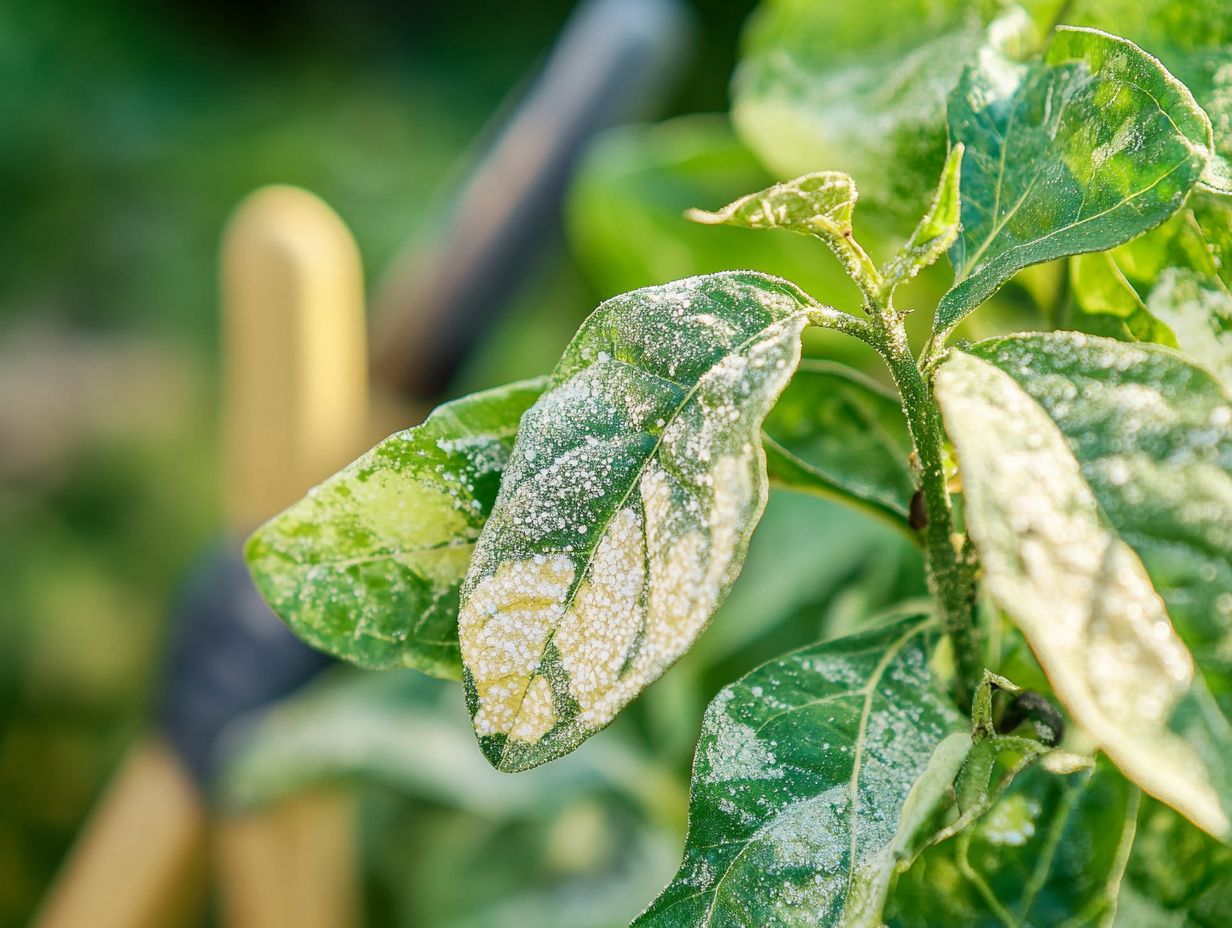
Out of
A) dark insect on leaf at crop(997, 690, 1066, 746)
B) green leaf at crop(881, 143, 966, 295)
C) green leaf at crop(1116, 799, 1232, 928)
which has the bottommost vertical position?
green leaf at crop(1116, 799, 1232, 928)

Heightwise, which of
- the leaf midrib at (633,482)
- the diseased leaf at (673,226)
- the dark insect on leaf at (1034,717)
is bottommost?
the diseased leaf at (673,226)

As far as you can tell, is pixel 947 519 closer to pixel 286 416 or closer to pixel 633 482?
pixel 633 482

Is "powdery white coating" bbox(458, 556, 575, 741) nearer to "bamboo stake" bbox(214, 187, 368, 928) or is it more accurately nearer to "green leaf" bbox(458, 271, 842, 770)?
"green leaf" bbox(458, 271, 842, 770)

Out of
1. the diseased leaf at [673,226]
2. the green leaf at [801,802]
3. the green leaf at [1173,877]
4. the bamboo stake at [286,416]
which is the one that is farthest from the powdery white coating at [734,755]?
the bamboo stake at [286,416]

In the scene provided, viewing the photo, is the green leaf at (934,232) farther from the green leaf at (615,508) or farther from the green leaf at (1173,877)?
the green leaf at (1173,877)

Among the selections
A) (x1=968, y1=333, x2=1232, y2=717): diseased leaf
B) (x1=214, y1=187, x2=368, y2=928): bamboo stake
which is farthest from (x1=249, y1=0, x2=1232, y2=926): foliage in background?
(x1=214, y1=187, x2=368, y2=928): bamboo stake

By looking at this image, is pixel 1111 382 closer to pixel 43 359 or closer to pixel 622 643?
pixel 622 643

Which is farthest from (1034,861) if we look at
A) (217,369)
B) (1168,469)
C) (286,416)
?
(217,369)
